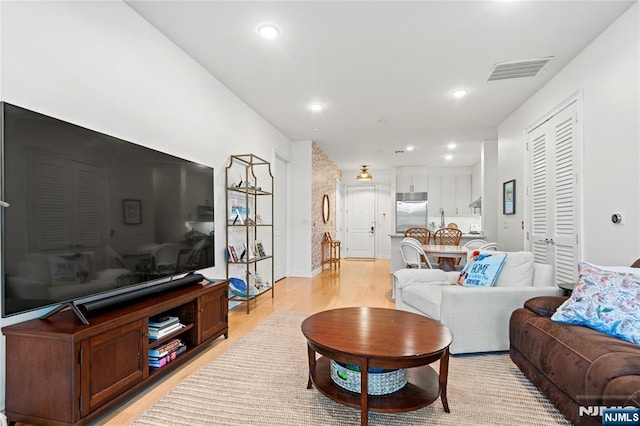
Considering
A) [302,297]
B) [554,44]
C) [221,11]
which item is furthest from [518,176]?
[221,11]

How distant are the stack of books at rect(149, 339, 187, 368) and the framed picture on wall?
15.0ft

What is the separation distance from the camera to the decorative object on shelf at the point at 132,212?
7.04 ft

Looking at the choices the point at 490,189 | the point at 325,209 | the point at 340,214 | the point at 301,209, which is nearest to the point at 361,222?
the point at 340,214

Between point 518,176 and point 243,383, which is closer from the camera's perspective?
point 243,383

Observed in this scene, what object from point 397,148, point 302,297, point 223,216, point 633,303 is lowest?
point 302,297

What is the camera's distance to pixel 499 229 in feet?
17.3

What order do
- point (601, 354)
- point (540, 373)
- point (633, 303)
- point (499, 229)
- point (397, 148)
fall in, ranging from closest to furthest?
point (601, 354) → point (633, 303) → point (540, 373) → point (499, 229) → point (397, 148)

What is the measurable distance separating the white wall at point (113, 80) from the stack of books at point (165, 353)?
2.34 ft

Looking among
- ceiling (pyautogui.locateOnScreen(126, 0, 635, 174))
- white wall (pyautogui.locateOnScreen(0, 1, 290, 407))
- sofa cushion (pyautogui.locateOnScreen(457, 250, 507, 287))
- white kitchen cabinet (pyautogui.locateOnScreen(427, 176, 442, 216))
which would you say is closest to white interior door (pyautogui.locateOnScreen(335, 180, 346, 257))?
white kitchen cabinet (pyautogui.locateOnScreen(427, 176, 442, 216))

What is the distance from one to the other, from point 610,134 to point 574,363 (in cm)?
208

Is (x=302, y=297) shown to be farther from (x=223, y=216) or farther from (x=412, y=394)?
(x=412, y=394)

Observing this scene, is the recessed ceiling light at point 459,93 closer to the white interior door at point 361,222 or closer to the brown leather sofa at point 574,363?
the brown leather sofa at point 574,363

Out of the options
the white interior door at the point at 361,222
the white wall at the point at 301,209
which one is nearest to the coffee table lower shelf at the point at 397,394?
the white wall at the point at 301,209

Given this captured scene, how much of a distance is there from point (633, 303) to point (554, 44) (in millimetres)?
2342
